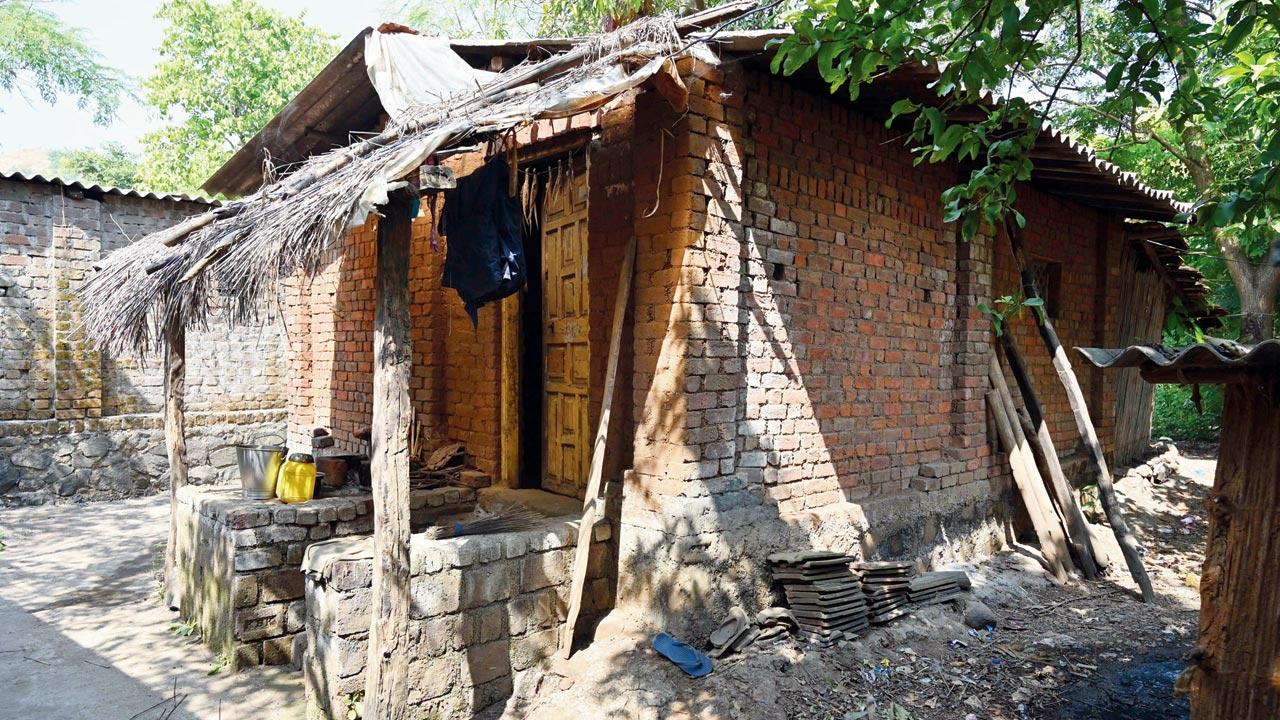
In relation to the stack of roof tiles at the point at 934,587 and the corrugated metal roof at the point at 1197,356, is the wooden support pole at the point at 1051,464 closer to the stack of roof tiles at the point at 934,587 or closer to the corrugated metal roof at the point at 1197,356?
the stack of roof tiles at the point at 934,587

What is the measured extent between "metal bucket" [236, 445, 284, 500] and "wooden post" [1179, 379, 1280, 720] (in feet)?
17.2

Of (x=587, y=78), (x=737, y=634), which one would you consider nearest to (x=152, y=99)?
(x=587, y=78)

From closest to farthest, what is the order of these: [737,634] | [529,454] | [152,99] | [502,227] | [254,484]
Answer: [737,634] → [502,227] → [254,484] → [529,454] → [152,99]

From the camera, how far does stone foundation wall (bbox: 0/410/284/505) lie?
9188mm

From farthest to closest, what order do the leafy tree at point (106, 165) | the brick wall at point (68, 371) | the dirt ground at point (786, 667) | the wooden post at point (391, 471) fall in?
1. the leafy tree at point (106, 165)
2. the brick wall at point (68, 371)
3. the dirt ground at point (786, 667)
4. the wooden post at point (391, 471)

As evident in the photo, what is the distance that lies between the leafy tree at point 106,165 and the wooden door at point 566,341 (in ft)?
93.4

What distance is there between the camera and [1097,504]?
819 centimetres

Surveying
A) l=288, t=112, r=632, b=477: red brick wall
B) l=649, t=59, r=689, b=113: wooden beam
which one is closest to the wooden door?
l=288, t=112, r=632, b=477: red brick wall

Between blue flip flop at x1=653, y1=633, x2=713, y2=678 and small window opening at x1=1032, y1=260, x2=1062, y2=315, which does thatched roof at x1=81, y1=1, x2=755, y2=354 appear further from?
small window opening at x1=1032, y1=260, x2=1062, y2=315

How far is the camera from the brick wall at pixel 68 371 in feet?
30.1

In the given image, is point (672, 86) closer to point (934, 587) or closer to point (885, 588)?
point (885, 588)

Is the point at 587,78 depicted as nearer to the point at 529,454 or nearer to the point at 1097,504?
the point at 529,454

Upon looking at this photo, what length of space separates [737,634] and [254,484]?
11.3ft

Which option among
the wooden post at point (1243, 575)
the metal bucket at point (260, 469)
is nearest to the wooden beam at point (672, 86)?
the wooden post at point (1243, 575)
